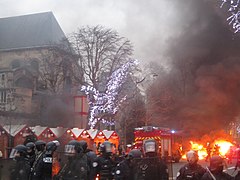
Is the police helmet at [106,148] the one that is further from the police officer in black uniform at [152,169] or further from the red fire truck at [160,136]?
the red fire truck at [160,136]

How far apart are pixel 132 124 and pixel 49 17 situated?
2392 cm

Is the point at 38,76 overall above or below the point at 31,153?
above

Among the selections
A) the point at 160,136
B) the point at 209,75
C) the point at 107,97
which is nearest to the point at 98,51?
the point at 107,97

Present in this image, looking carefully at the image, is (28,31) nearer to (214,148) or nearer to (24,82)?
(24,82)

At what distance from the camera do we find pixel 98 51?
42.0 m

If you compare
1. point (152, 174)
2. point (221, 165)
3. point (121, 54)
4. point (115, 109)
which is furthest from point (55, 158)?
point (121, 54)

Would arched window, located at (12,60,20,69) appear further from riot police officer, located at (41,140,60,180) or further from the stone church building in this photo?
riot police officer, located at (41,140,60,180)

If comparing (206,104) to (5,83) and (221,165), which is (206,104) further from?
(5,83)

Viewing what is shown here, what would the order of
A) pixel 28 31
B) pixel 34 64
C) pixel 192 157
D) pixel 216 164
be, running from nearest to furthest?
1. pixel 192 157
2. pixel 216 164
3. pixel 34 64
4. pixel 28 31

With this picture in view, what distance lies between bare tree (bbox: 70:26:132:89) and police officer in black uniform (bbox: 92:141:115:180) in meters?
32.8

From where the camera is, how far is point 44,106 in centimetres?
4303

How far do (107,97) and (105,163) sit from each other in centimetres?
3003

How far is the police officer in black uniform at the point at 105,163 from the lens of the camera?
8469 mm

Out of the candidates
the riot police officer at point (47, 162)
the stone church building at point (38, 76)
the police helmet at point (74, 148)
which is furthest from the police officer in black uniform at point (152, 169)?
the stone church building at point (38, 76)
